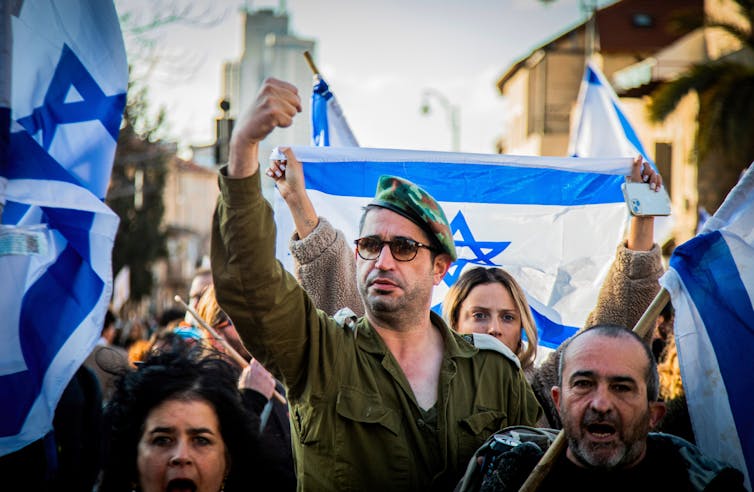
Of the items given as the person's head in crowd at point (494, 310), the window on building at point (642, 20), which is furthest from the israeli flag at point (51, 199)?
the window on building at point (642, 20)

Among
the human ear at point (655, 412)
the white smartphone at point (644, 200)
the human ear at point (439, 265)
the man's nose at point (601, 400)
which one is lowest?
the human ear at point (655, 412)

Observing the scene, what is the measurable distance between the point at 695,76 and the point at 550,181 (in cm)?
1467

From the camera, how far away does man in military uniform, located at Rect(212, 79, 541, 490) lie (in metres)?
2.87

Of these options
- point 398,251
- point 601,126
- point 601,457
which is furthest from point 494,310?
point 601,126

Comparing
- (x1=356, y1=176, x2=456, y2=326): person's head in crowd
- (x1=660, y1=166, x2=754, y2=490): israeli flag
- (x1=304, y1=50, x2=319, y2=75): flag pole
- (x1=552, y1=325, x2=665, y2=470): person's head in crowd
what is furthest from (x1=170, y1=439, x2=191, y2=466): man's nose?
(x1=304, y1=50, x2=319, y2=75): flag pole

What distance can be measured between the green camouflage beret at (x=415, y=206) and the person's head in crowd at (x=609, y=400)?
652 millimetres

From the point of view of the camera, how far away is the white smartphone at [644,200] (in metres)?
3.96

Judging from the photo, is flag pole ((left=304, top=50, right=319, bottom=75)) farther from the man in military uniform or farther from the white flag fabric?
the white flag fabric

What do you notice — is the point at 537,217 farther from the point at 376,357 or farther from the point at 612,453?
the point at 612,453

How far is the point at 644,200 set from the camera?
4000mm

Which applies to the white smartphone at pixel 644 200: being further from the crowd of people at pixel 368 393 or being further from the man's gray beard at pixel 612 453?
the man's gray beard at pixel 612 453

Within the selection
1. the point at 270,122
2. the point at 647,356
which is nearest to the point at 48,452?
the point at 270,122

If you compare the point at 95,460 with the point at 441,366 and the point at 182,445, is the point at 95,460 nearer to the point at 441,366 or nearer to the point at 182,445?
the point at 182,445

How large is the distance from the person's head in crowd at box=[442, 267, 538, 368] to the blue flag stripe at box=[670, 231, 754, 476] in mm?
1114
